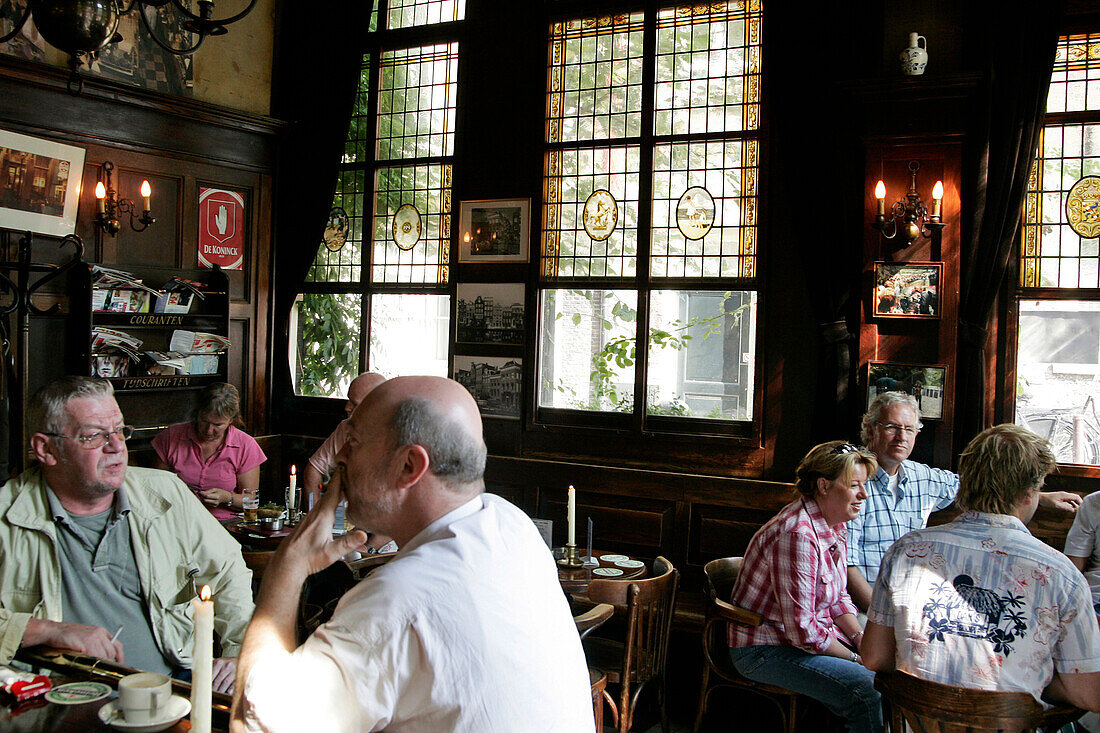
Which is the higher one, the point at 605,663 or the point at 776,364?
the point at 776,364

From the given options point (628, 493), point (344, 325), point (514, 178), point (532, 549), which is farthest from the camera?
point (344, 325)

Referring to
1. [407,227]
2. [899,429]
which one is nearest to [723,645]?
[899,429]

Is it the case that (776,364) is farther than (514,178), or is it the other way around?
(514,178)

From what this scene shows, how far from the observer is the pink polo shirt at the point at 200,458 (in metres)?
4.96

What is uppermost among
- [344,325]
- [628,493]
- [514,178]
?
[514,178]

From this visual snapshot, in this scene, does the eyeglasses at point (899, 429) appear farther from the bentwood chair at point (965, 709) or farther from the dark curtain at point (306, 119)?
the dark curtain at point (306, 119)

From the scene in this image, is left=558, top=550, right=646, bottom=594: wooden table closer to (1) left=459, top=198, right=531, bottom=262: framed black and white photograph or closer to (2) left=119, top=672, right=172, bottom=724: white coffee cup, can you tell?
(2) left=119, top=672, right=172, bottom=724: white coffee cup

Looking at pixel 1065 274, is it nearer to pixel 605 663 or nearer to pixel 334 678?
pixel 605 663

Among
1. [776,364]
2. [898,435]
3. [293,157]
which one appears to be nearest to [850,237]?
[776,364]

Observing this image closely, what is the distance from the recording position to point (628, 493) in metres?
5.56

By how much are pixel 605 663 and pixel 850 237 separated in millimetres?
2876

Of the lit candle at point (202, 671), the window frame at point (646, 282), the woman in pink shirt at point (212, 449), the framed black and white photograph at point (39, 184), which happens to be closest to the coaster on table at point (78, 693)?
the lit candle at point (202, 671)

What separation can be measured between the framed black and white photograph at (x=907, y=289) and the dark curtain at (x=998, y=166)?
0.52 ft

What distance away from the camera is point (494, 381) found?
6109mm
